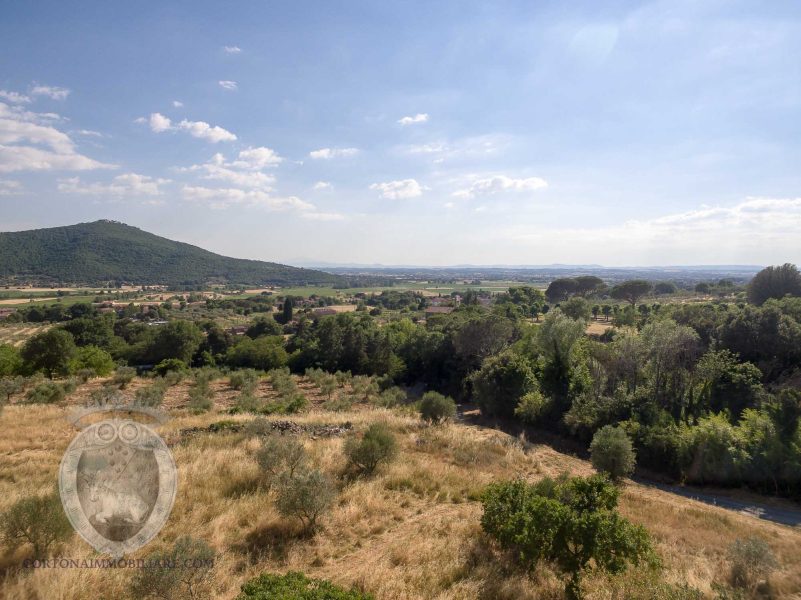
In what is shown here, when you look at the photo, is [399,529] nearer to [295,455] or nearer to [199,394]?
[295,455]

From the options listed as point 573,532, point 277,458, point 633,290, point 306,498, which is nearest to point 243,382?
point 277,458

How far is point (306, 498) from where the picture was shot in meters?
7.65

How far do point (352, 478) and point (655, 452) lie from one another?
14.9 metres

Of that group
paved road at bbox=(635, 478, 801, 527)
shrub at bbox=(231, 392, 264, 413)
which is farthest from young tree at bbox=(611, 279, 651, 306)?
shrub at bbox=(231, 392, 264, 413)

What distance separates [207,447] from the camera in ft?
39.5

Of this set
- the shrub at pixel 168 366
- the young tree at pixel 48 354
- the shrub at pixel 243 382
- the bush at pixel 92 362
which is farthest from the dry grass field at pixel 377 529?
the shrub at pixel 168 366

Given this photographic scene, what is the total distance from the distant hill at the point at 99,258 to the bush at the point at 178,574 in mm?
173183

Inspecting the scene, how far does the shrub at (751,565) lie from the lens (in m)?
7.54

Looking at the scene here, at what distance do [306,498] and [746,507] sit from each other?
1613 cm

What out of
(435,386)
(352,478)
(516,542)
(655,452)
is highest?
(516,542)

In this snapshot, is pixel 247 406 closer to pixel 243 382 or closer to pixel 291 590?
pixel 243 382

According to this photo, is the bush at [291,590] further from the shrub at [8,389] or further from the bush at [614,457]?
the shrub at [8,389]

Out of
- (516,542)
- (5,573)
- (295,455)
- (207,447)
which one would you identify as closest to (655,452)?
(516,542)

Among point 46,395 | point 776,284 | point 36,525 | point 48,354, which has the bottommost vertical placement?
point 46,395
